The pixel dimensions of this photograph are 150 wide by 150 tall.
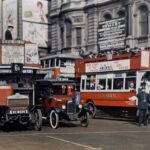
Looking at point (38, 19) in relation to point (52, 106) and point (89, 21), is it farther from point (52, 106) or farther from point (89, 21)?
point (52, 106)

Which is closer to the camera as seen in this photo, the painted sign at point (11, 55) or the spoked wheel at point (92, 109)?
the painted sign at point (11, 55)

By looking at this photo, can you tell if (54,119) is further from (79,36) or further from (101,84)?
(79,36)

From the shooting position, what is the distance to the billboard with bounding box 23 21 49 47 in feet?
219

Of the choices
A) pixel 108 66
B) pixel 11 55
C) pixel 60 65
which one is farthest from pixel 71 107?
pixel 60 65

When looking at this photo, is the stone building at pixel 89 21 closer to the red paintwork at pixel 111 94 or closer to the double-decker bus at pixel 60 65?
the double-decker bus at pixel 60 65

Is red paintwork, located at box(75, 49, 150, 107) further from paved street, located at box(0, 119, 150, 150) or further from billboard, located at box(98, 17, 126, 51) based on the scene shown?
billboard, located at box(98, 17, 126, 51)

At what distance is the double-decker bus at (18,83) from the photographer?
736 inches

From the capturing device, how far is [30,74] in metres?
20.1

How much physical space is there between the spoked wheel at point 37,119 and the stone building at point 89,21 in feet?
93.3

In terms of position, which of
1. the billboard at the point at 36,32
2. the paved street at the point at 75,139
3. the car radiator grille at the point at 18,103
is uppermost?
the billboard at the point at 36,32

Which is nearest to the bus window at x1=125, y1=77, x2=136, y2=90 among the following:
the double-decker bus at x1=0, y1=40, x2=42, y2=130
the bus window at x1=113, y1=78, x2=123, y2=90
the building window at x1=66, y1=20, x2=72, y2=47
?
the bus window at x1=113, y1=78, x2=123, y2=90

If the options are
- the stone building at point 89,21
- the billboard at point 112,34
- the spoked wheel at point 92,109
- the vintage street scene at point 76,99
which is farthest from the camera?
the billboard at point 112,34

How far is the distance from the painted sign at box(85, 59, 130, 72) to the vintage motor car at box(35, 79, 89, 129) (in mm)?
5107

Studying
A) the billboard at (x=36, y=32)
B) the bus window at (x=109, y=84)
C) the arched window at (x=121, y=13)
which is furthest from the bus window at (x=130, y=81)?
the billboard at (x=36, y=32)
